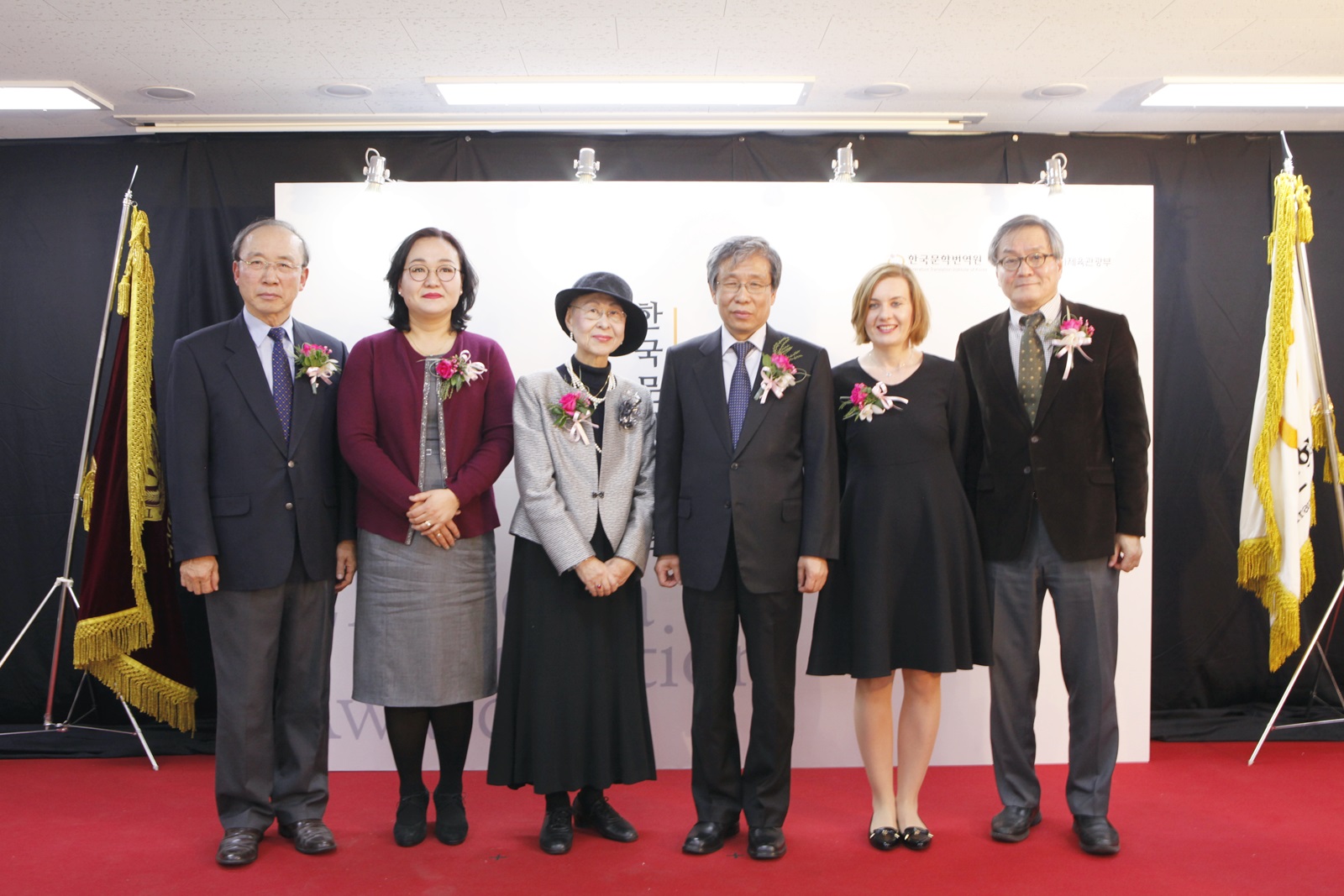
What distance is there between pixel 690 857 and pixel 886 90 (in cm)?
306

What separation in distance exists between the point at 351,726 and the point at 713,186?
2.57 m

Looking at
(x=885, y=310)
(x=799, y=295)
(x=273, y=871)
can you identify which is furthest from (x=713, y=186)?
(x=273, y=871)

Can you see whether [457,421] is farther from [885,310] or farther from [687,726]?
[687,726]

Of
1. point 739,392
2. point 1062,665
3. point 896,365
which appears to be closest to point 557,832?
point 739,392

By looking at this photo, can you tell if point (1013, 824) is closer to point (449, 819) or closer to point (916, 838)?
point (916, 838)

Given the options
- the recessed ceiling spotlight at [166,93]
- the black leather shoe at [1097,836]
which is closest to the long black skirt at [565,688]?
the black leather shoe at [1097,836]

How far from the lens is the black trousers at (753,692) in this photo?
282 cm

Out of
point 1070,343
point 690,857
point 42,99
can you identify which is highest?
point 42,99

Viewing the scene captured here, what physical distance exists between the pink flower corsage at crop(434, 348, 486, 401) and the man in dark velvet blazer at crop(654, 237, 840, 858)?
0.59 metres

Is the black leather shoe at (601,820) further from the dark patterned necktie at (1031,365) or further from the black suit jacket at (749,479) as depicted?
the dark patterned necktie at (1031,365)

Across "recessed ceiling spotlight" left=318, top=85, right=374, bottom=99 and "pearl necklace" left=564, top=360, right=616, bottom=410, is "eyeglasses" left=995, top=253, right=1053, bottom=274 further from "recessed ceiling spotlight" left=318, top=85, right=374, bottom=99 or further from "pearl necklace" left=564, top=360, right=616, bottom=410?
"recessed ceiling spotlight" left=318, top=85, right=374, bottom=99

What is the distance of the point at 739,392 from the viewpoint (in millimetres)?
2881

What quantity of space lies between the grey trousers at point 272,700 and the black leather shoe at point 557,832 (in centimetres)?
70

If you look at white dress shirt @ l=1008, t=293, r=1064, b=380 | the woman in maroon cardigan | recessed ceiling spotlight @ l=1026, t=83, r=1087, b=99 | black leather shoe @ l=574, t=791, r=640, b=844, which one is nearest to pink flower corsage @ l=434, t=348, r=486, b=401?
the woman in maroon cardigan
